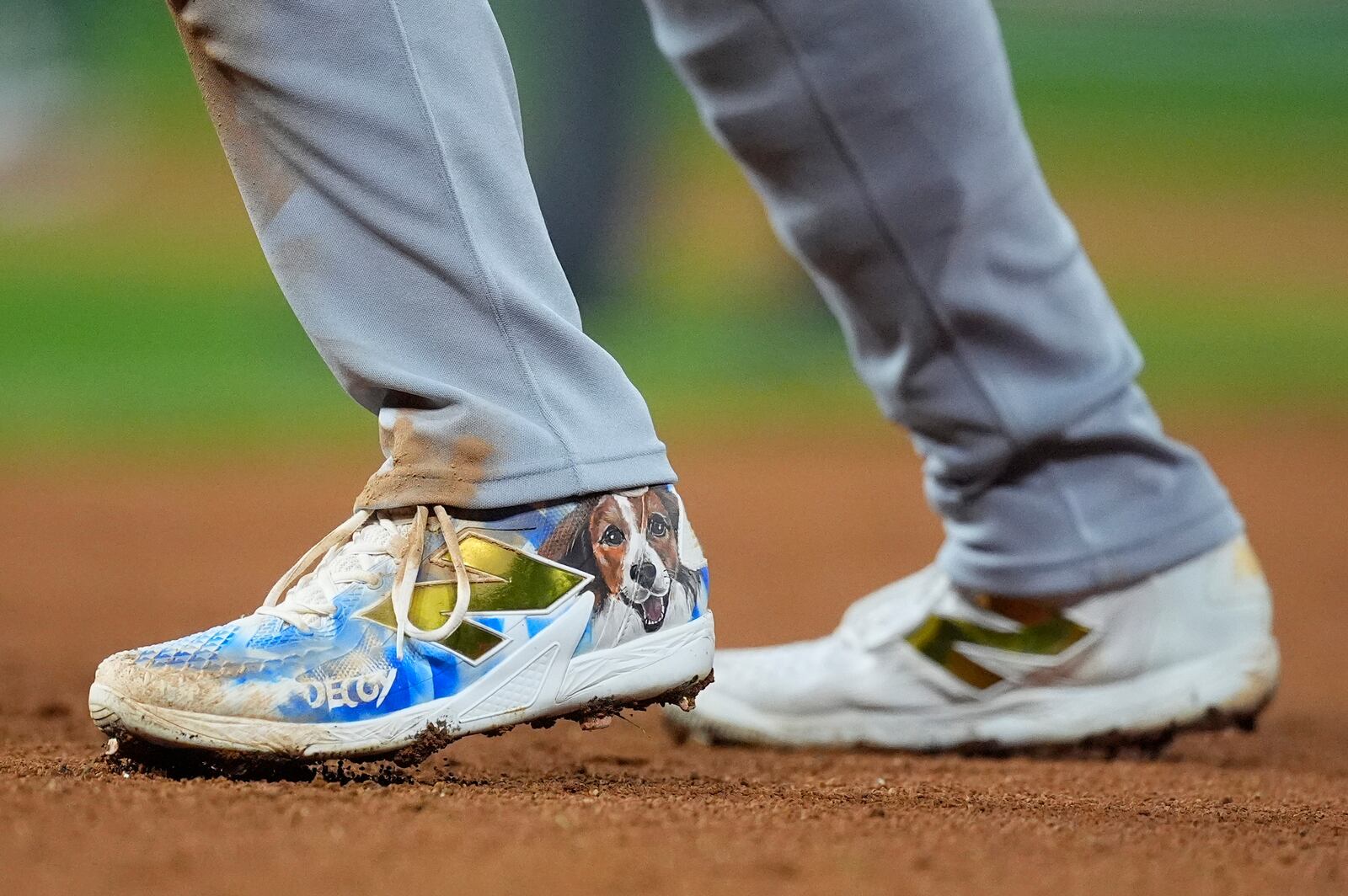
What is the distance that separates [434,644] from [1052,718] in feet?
1.91

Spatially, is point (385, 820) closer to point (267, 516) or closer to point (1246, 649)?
point (1246, 649)

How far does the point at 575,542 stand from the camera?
0.99 metres

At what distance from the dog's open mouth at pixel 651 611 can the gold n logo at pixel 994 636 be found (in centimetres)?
42

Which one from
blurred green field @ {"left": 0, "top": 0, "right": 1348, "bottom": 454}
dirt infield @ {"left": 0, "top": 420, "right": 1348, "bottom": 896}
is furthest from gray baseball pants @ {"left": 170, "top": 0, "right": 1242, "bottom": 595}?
blurred green field @ {"left": 0, "top": 0, "right": 1348, "bottom": 454}

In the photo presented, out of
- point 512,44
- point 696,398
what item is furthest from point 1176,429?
point 512,44

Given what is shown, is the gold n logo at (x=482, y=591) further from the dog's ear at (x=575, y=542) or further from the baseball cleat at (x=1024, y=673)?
the baseball cleat at (x=1024, y=673)

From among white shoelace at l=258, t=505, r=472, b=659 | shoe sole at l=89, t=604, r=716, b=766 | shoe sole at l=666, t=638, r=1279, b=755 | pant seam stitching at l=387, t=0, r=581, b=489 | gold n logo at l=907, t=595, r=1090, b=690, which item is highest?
pant seam stitching at l=387, t=0, r=581, b=489

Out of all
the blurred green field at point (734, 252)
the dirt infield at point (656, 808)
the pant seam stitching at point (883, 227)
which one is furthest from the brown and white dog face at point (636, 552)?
the blurred green field at point (734, 252)

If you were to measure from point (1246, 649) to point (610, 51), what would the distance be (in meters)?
6.59

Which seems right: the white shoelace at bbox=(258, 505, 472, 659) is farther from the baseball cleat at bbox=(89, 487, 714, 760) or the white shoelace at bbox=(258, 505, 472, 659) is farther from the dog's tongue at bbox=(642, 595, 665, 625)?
the dog's tongue at bbox=(642, 595, 665, 625)

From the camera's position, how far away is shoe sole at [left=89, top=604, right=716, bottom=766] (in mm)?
933

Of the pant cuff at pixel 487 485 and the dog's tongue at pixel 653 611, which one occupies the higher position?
the pant cuff at pixel 487 485

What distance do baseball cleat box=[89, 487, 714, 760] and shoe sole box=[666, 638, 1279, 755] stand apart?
1.25 feet

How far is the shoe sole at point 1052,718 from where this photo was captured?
4.27 ft
